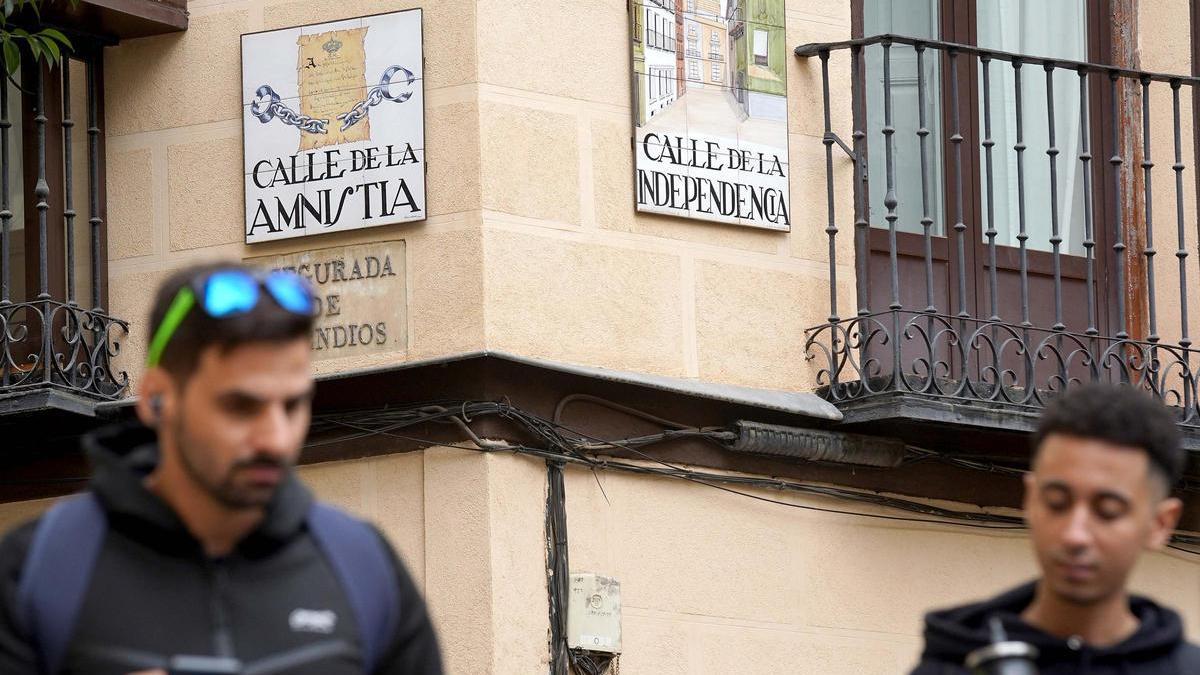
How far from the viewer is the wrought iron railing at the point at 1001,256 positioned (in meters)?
9.56

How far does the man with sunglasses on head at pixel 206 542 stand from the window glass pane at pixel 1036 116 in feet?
23.3

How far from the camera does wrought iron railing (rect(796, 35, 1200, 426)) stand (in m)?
9.56

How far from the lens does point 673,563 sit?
30.0ft

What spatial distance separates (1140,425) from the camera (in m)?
4.26

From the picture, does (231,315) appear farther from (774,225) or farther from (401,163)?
(774,225)

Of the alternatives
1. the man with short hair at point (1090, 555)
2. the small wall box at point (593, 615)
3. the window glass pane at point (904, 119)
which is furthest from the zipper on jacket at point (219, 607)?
the window glass pane at point (904, 119)

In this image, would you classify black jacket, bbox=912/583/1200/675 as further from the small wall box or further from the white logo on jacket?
the small wall box

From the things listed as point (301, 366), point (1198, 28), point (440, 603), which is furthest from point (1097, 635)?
point (1198, 28)

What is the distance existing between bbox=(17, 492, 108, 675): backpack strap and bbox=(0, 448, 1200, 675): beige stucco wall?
4.68 meters

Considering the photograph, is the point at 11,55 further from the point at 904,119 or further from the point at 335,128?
the point at 904,119

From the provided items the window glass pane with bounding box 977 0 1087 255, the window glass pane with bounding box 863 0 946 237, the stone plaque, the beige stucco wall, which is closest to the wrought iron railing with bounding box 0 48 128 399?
the beige stucco wall

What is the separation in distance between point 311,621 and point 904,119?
6916mm

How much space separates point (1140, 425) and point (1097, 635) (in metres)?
0.37

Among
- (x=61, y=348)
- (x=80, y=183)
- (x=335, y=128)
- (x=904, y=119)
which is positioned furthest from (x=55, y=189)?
(x=904, y=119)
